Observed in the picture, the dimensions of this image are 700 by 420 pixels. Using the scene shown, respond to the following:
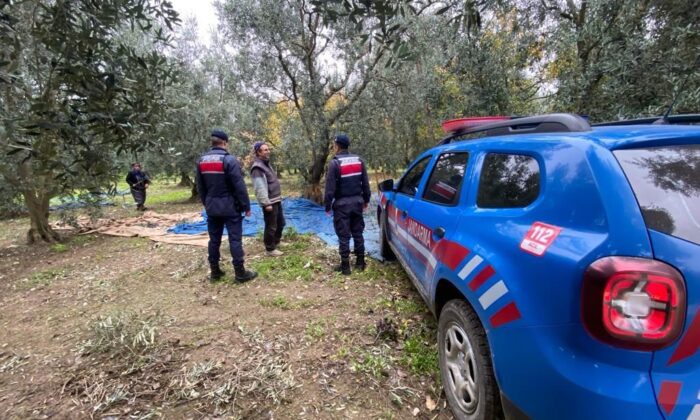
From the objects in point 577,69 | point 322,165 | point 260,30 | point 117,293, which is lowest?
point 117,293

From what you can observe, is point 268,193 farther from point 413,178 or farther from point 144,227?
point 144,227

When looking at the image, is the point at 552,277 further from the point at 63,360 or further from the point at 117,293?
the point at 117,293

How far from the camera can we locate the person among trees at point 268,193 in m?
5.01

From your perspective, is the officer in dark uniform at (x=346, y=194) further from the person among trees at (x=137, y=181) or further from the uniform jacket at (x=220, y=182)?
the person among trees at (x=137, y=181)

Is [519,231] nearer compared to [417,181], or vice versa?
[519,231]

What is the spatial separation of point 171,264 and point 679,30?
7.40 metres

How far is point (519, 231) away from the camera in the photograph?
62.1 inches

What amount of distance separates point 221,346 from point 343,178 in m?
2.31

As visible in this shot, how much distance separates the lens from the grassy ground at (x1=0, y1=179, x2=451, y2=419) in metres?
2.33

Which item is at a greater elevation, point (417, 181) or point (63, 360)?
point (417, 181)

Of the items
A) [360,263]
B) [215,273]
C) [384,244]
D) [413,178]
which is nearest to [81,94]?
[413,178]

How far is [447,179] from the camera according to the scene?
2.73 metres

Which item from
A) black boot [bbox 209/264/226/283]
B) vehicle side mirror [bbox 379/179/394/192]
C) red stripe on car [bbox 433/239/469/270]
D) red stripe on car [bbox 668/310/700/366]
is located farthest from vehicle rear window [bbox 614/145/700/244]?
black boot [bbox 209/264/226/283]

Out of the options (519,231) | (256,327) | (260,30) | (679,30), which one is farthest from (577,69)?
(260,30)
